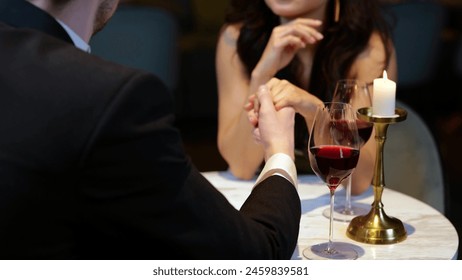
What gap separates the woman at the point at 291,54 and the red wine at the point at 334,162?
0.59 metres

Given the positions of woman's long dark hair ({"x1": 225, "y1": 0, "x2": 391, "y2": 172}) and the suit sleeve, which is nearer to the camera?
the suit sleeve

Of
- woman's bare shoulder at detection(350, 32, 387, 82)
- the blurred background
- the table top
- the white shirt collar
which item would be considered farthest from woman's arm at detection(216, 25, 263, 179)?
the blurred background

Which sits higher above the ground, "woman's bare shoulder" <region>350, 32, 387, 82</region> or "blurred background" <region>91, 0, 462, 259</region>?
Answer: "woman's bare shoulder" <region>350, 32, 387, 82</region>

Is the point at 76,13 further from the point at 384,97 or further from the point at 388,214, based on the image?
the point at 388,214

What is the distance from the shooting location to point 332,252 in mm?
1612

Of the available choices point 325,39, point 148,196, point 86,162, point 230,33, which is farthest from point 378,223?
point 230,33

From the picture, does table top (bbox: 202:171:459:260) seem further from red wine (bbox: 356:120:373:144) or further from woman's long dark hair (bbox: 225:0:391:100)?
woman's long dark hair (bbox: 225:0:391:100)

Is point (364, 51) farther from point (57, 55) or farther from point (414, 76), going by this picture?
point (414, 76)

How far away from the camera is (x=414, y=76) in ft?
14.9

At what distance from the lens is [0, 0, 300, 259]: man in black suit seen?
102 cm

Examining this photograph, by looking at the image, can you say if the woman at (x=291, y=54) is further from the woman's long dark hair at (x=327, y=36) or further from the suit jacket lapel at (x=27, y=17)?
the suit jacket lapel at (x=27, y=17)

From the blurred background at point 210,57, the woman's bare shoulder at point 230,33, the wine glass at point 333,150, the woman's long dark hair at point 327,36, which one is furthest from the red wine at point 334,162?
the blurred background at point 210,57

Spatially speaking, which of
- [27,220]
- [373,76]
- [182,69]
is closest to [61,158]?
[27,220]

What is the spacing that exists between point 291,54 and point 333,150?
0.83 metres
